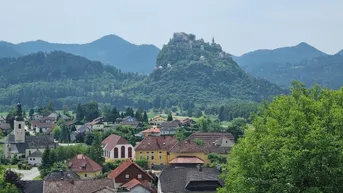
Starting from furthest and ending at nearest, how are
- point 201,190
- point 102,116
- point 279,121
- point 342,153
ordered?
point 102,116 < point 201,190 < point 279,121 < point 342,153

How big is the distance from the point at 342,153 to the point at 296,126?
2.07m

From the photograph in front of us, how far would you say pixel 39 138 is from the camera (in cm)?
7456

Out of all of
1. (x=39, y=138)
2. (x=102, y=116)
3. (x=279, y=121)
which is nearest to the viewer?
(x=279, y=121)

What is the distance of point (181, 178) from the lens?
139ft

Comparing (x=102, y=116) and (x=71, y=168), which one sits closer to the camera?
(x=71, y=168)

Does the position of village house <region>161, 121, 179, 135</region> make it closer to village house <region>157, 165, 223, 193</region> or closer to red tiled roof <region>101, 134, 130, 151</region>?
red tiled roof <region>101, 134, 130, 151</region>

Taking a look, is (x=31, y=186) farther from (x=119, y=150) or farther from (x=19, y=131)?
(x=19, y=131)

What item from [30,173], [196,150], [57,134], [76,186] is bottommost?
[30,173]

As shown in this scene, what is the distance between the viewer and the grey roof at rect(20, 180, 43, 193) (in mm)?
42562

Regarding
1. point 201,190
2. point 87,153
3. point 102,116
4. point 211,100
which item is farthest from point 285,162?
point 211,100

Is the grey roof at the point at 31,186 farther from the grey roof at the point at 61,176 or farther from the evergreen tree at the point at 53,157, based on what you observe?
the evergreen tree at the point at 53,157

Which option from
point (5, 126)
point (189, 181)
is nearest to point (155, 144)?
point (189, 181)

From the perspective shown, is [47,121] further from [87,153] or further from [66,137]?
[87,153]

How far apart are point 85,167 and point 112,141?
14774mm
